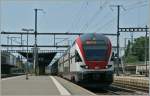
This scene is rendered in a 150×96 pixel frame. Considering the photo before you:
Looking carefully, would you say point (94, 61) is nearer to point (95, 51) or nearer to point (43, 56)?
point (95, 51)

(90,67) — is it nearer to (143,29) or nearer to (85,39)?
(85,39)

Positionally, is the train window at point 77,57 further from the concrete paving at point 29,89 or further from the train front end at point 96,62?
the concrete paving at point 29,89

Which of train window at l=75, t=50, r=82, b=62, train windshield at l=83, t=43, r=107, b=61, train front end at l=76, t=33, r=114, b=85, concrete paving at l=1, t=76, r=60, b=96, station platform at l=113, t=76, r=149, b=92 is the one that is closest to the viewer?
concrete paving at l=1, t=76, r=60, b=96

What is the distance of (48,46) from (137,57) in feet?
244

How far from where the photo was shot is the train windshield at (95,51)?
26.7 meters

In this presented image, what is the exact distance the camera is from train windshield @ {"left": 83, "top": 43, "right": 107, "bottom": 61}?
87.7 feet

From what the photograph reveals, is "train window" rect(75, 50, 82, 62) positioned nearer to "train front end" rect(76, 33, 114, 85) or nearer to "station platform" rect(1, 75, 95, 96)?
"train front end" rect(76, 33, 114, 85)

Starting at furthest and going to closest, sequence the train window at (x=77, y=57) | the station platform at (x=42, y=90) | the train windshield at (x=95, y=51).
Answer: the train window at (x=77, y=57) < the train windshield at (x=95, y=51) < the station platform at (x=42, y=90)

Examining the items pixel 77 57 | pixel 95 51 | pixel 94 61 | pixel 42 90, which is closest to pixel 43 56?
pixel 77 57

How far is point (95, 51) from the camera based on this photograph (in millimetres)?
27000

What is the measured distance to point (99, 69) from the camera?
26391mm

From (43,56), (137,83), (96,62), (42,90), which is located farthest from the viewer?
(43,56)

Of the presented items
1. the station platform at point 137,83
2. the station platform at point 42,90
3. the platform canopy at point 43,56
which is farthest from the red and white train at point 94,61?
the platform canopy at point 43,56

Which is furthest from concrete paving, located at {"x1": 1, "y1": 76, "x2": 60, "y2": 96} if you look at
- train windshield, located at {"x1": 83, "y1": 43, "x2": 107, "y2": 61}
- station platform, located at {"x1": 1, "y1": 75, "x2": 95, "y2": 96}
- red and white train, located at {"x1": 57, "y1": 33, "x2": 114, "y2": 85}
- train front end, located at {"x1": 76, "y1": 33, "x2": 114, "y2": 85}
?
train windshield, located at {"x1": 83, "y1": 43, "x2": 107, "y2": 61}
